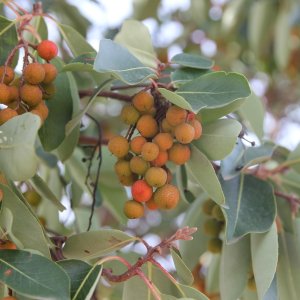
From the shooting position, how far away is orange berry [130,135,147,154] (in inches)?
42.6

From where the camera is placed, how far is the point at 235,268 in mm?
1246

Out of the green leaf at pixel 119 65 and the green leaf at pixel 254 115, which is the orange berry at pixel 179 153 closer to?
the green leaf at pixel 119 65

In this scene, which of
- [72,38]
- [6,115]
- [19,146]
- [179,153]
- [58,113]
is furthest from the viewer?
[72,38]

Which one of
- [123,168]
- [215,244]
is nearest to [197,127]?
[123,168]

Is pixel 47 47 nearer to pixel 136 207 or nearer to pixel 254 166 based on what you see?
pixel 136 207

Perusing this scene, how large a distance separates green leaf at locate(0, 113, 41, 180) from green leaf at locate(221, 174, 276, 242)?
1.27ft

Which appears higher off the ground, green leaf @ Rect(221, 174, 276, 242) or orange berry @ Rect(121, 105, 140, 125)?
orange berry @ Rect(121, 105, 140, 125)

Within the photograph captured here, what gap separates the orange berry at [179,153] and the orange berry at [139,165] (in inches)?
1.7

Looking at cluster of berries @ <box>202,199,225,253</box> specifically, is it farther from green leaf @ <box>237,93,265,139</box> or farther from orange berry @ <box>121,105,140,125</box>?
orange berry @ <box>121,105,140,125</box>

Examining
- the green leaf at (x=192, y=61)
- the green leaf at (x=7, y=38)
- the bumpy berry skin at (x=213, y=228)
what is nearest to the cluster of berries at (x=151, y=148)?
the green leaf at (x=192, y=61)

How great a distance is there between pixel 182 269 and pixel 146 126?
23cm

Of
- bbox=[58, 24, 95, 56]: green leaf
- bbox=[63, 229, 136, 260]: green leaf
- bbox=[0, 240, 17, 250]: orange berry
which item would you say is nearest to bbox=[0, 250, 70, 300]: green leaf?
bbox=[0, 240, 17, 250]: orange berry

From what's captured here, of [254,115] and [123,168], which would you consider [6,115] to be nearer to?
[123,168]

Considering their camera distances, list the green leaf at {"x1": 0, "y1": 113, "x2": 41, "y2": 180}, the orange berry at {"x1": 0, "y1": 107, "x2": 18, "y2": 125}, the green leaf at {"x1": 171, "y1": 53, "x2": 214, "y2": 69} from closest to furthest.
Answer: the green leaf at {"x1": 0, "y1": 113, "x2": 41, "y2": 180} → the orange berry at {"x1": 0, "y1": 107, "x2": 18, "y2": 125} → the green leaf at {"x1": 171, "y1": 53, "x2": 214, "y2": 69}
